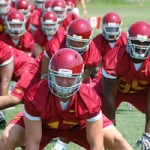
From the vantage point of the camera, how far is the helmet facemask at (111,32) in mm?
8398

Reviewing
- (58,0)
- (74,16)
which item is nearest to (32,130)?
(58,0)

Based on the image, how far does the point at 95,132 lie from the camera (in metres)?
4.90

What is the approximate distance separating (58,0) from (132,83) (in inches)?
212

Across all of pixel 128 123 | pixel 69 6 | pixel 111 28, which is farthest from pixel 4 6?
pixel 128 123

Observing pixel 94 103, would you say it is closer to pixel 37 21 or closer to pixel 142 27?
pixel 142 27

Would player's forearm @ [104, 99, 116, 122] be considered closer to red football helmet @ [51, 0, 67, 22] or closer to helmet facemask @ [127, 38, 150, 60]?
helmet facemask @ [127, 38, 150, 60]

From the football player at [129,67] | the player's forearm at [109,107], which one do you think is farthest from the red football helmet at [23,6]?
the player's forearm at [109,107]

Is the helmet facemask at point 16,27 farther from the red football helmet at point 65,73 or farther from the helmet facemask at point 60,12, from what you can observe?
the red football helmet at point 65,73

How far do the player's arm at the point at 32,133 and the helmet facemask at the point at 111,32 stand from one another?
364cm

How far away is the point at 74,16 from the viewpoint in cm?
1243

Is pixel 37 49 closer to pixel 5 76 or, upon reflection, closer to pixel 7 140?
pixel 5 76

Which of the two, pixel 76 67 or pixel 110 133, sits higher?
pixel 76 67

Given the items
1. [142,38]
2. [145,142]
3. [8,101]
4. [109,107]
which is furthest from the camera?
[8,101]

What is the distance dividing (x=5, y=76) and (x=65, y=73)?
2523mm
